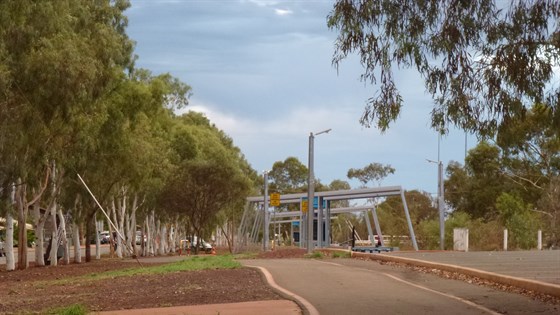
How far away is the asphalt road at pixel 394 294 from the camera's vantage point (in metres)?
14.6

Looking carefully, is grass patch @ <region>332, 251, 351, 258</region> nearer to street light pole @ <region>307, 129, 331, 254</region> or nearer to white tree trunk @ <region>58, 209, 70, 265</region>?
street light pole @ <region>307, 129, 331, 254</region>

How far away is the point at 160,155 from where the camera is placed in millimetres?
49281

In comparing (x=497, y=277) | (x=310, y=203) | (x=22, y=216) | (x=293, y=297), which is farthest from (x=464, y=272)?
(x=22, y=216)

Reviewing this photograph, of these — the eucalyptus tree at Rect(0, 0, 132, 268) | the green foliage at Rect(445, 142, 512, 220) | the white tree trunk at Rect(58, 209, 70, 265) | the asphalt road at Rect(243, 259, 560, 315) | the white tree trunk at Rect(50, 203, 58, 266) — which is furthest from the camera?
the green foliage at Rect(445, 142, 512, 220)

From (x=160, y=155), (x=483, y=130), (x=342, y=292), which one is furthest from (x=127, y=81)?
(x=483, y=130)

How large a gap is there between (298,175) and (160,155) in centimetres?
5652

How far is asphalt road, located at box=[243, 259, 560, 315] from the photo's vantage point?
1459 cm

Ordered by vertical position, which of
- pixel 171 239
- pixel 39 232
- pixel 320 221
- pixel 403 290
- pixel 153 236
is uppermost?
pixel 320 221

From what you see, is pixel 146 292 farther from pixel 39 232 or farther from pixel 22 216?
pixel 39 232

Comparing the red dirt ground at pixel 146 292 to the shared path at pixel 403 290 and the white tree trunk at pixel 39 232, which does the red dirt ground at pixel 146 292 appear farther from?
the white tree trunk at pixel 39 232

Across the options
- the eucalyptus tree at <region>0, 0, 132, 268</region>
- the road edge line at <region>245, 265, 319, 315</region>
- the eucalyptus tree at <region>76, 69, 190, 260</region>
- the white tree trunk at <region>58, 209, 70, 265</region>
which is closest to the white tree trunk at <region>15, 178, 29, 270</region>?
the eucalyptus tree at <region>76, 69, 190, 260</region>

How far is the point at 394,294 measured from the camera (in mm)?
17047

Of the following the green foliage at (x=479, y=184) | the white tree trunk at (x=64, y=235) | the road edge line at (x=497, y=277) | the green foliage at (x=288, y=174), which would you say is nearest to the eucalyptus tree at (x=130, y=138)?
the white tree trunk at (x=64, y=235)

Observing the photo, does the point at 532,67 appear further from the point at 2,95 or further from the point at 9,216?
the point at 9,216
